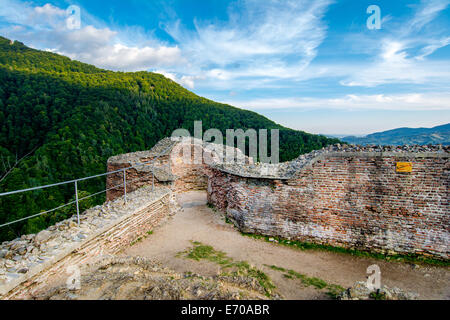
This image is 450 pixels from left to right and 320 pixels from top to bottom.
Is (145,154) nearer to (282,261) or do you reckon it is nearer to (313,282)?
(282,261)

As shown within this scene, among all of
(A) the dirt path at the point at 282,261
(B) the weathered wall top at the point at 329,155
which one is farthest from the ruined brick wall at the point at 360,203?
(A) the dirt path at the point at 282,261

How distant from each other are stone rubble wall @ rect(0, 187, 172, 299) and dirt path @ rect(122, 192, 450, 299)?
1.66 ft

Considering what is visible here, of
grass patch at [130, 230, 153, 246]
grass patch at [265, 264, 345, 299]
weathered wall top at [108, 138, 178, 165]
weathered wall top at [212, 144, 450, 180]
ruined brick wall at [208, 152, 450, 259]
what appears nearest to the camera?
grass patch at [265, 264, 345, 299]

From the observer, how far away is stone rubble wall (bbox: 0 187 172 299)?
348cm

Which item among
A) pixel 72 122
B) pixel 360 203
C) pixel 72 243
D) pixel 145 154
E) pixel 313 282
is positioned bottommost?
pixel 313 282

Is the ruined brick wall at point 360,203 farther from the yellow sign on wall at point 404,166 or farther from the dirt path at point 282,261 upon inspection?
the dirt path at point 282,261

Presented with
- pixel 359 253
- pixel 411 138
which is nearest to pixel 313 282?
pixel 359 253

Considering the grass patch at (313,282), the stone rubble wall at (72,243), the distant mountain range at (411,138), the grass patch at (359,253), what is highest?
the distant mountain range at (411,138)

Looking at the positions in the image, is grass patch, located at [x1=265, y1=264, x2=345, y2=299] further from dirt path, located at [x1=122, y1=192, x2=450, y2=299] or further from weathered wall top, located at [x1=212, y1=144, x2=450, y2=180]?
weathered wall top, located at [x1=212, y1=144, x2=450, y2=180]

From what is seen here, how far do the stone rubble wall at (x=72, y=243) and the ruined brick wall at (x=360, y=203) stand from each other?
2.98 m

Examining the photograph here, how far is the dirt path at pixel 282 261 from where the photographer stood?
4859 millimetres

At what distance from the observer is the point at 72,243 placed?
4.38 metres

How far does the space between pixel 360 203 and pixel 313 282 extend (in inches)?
96.8

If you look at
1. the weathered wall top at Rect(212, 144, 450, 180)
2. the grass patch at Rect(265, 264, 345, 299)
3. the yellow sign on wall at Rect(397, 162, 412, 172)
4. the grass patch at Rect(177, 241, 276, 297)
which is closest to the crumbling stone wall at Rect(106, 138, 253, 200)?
the weathered wall top at Rect(212, 144, 450, 180)
